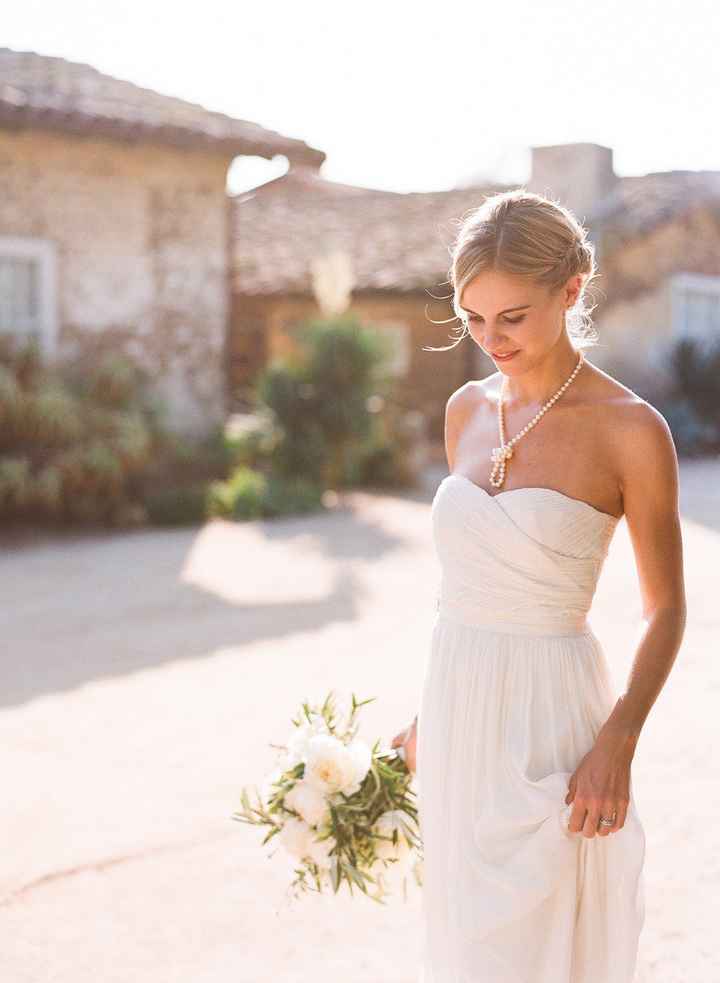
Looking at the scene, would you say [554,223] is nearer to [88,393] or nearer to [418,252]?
[88,393]

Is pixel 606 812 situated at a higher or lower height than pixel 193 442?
higher

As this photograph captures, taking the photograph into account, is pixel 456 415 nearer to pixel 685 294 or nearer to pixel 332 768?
pixel 332 768

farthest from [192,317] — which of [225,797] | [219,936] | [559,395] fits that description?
[559,395]

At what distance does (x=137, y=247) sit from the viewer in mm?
10711

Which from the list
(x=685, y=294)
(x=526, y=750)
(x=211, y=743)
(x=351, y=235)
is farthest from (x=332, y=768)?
(x=351, y=235)

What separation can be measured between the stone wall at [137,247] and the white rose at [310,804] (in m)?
8.57

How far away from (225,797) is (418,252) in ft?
50.3

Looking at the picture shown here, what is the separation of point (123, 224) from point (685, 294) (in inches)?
423

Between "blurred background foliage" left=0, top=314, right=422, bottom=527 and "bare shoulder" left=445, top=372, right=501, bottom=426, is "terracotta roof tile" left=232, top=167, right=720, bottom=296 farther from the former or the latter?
"bare shoulder" left=445, top=372, right=501, bottom=426

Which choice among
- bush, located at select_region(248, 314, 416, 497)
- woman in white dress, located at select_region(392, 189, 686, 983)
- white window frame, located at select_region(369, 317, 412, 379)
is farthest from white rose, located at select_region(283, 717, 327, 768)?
white window frame, located at select_region(369, 317, 412, 379)

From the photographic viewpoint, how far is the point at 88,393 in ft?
32.4

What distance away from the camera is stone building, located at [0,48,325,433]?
10.0 m

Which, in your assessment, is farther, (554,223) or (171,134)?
(171,134)

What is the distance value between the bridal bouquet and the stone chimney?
1681cm
